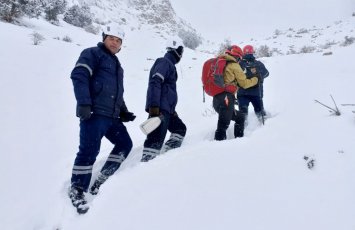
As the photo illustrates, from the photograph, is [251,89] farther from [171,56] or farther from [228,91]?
[171,56]

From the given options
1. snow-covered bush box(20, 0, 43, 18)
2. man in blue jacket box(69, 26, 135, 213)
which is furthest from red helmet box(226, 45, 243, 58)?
snow-covered bush box(20, 0, 43, 18)

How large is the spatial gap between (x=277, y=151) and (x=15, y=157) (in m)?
3.50

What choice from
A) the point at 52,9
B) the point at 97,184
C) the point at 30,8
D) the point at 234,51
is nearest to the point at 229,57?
the point at 234,51

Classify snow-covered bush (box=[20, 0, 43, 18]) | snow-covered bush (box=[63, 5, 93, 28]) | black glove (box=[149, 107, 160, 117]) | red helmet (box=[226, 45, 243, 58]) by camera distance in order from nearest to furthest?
black glove (box=[149, 107, 160, 117])
red helmet (box=[226, 45, 243, 58])
snow-covered bush (box=[20, 0, 43, 18])
snow-covered bush (box=[63, 5, 93, 28])

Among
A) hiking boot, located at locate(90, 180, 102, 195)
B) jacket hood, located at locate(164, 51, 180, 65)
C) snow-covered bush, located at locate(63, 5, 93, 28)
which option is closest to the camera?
hiking boot, located at locate(90, 180, 102, 195)

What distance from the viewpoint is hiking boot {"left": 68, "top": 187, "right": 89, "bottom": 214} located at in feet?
9.23

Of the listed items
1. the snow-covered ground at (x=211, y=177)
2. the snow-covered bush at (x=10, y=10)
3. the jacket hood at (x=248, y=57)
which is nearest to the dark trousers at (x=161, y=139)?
the snow-covered ground at (x=211, y=177)

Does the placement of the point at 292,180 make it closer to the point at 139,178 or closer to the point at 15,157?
the point at 139,178

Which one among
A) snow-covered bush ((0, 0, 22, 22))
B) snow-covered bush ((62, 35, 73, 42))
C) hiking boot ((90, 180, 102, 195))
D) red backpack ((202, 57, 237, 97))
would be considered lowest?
hiking boot ((90, 180, 102, 195))

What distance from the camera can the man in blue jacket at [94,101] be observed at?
3129 mm

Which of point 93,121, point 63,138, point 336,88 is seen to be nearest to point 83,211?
point 93,121

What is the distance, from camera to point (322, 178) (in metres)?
2.51

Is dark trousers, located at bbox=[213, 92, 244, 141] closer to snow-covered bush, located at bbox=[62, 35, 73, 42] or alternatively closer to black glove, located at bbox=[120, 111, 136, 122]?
black glove, located at bbox=[120, 111, 136, 122]

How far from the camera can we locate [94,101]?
330 cm
